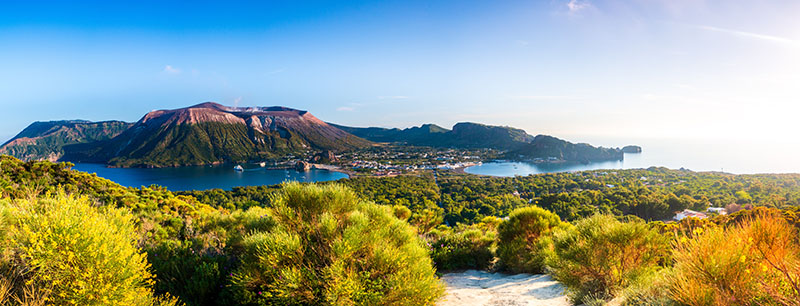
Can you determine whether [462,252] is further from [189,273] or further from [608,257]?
[189,273]

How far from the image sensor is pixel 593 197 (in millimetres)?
37375

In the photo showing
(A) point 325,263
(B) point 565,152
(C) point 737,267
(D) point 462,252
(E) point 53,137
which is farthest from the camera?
(E) point 53,137

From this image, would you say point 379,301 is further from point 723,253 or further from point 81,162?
point 81,162

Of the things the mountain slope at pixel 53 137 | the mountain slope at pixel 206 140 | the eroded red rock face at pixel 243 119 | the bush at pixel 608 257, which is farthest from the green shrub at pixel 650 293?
the mountain slope at pixel 53 137

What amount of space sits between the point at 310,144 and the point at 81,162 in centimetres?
8847

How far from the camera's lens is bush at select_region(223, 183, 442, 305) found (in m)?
3.91

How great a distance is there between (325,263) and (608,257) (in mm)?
4675

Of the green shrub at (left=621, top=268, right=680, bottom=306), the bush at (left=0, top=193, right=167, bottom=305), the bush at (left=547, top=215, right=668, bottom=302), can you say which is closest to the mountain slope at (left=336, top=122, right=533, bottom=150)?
the bush at (left=547, top=215, right=668, bottom=302)

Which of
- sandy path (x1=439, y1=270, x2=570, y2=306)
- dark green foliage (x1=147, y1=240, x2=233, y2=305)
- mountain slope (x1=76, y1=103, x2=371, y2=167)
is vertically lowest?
sandy path (x1=439, y1=270, x2=570, y2=306)

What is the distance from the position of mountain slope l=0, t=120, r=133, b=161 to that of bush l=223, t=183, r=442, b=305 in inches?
→ 6697

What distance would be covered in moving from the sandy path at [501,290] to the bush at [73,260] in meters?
4.18

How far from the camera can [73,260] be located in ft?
9.68

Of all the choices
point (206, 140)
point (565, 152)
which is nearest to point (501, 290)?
point (565, 152)

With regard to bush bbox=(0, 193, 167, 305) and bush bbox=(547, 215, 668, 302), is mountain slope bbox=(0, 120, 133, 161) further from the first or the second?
bush bbox=(547, 215, 668, 302)
